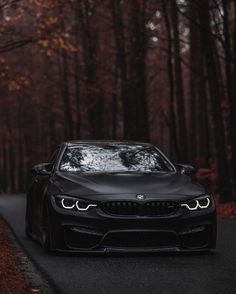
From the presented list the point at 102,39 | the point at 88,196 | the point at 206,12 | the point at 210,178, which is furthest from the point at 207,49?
the point at 102,39

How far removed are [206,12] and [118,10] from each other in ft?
36.5

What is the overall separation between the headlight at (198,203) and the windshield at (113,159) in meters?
1.18

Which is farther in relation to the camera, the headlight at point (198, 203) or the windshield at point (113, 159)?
the windshield at point (113, 159)

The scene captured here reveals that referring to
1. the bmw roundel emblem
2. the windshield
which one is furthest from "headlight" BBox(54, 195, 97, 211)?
the windshield

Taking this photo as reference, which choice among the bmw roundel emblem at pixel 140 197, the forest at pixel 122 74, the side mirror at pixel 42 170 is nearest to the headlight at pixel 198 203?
the bmw roundel emblem at pixel 140 197

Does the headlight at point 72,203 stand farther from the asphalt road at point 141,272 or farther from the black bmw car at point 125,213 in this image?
the asphalt road at point 141,272

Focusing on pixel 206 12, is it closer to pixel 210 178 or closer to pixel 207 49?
pixel 207 49

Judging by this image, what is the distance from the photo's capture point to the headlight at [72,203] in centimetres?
948

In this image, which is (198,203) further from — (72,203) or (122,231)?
(72,203)

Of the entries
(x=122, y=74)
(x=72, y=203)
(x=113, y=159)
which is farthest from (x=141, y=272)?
(x=122, y=74)

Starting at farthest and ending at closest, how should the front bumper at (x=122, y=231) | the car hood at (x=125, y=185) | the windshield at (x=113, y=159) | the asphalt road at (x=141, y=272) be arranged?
the windshield at (x=113, y=159)
the car hood at (x=125, y=185)
the front bumper at (x=122, y=231)
the asphalt road at (x=141, y=272)

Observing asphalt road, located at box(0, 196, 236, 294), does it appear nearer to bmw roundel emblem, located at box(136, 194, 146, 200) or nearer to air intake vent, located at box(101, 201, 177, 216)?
air intake vent, located at box(101, 201, 177, 216)

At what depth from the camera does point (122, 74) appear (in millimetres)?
34125

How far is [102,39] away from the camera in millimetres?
46906
